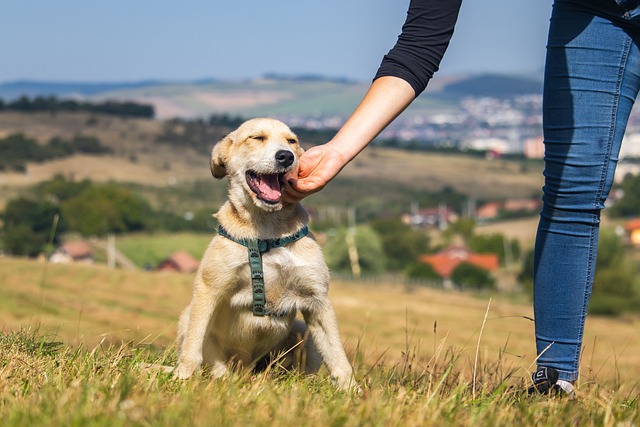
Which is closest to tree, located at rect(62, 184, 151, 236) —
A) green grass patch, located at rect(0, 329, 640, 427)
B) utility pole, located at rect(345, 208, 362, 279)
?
utility pole, located at rect(345, 208, 362, 279)

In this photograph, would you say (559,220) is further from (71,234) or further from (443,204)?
(443,204)

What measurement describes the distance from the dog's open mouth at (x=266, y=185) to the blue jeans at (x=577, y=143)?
1.61 metres

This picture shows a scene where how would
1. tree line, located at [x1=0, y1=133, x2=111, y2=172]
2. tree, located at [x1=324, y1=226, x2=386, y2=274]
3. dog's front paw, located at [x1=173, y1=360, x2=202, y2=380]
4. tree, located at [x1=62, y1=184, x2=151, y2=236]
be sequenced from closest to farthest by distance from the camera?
dog's front paw, located at [x1=173, y1=360, x2=202, y2=380] < tree, located at [x1=324, y1=226, x2=386, y2=274] < tree, located at [x1=62, y1=184, x2=151, y2=236] < tree line, located at [x1=0, y1=133, x2=111, y2=172]

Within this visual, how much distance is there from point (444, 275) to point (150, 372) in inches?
3907

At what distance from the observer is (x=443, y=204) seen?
149 m

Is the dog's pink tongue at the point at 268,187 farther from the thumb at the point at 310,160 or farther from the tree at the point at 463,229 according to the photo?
the tree at the point at 463,229

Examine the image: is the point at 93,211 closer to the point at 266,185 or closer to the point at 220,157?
the point at 220,157

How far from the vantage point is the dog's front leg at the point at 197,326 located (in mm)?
4703

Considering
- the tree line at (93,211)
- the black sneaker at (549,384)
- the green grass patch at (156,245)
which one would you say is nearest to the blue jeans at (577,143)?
the black sneaker at (549,384)

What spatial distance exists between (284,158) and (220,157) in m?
0.77

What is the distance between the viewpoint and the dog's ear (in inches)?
227

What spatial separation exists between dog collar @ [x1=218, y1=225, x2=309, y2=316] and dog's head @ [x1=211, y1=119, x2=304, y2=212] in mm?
190

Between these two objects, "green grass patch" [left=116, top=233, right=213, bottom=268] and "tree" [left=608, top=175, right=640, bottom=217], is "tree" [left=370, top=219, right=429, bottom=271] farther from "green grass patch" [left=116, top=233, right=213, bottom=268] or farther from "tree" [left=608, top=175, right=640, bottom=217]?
"tree" [left=608, top=175, right=640, bottom=217]

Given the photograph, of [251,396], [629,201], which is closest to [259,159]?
[251,396]
